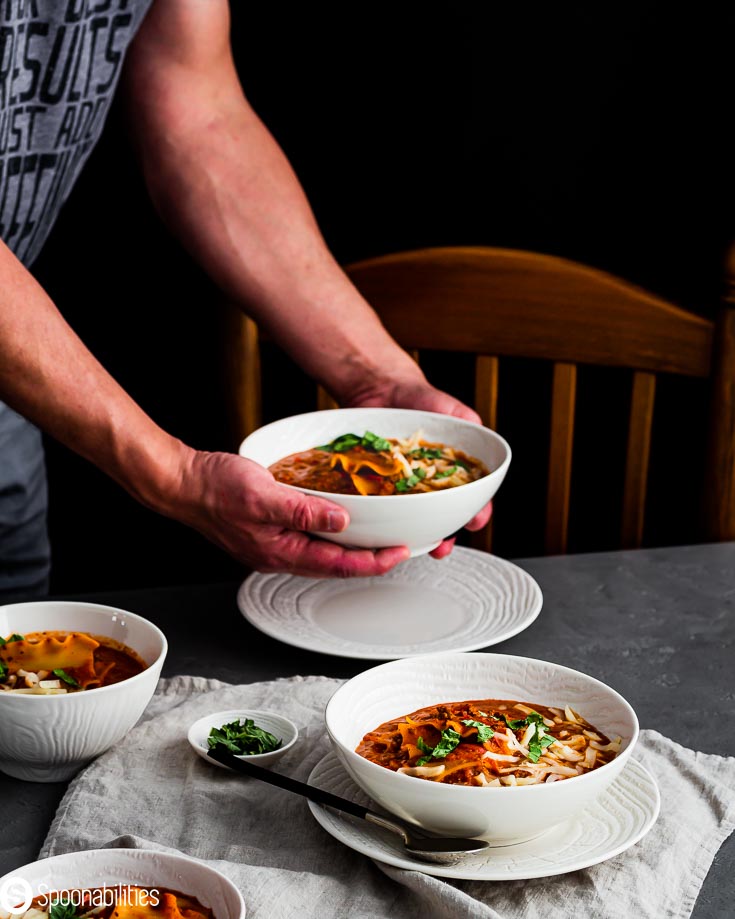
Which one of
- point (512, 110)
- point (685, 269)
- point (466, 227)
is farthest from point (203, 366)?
point (685, 269)

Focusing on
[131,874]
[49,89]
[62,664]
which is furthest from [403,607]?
[49,89]

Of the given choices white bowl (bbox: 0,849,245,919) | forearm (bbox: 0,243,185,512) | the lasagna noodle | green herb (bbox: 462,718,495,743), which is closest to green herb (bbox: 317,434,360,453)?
forearm (bbox: 0,243,185,512)

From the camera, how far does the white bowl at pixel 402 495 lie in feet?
4.08

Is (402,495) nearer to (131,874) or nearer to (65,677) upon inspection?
(65,677)

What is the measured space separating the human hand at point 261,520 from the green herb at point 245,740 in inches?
10.6

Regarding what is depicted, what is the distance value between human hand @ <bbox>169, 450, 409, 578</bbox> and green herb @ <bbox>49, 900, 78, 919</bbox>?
0.57 metres

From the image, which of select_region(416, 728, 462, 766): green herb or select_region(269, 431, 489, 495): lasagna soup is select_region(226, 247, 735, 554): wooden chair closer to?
select_region(269, 431, 489, 495): lasagna soup

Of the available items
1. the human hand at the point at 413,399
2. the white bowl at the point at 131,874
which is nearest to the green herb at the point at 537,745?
the white bowl at the point at 131,874

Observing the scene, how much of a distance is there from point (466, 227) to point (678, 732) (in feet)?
4.17

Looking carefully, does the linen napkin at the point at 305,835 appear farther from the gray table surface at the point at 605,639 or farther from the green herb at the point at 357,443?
the green herb at the point at 357,443

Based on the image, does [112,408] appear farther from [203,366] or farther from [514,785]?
[203,366]

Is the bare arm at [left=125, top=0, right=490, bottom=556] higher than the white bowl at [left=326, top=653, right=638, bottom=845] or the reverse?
higher

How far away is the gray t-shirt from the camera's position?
146 cm

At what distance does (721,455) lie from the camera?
1.78 meters
